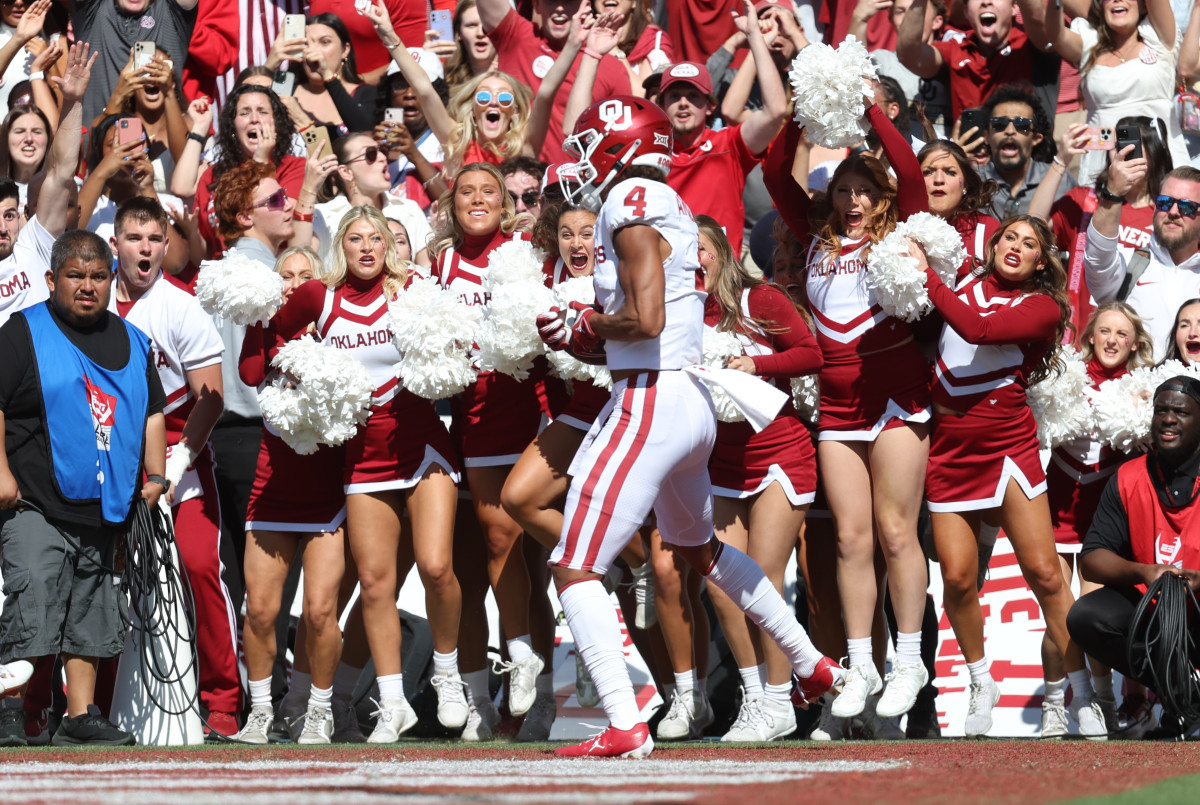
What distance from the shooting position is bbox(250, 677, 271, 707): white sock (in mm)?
6676

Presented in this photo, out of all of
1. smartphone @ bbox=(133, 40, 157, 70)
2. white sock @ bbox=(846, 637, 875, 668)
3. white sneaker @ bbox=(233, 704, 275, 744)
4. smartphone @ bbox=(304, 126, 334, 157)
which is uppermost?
Result: smartphone @ bbox=(133, 40, 157, 70)

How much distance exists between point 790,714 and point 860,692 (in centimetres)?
52

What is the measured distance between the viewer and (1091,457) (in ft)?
23.6

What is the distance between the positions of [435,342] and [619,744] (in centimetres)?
223

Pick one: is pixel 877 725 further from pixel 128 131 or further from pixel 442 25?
pixel 442 25

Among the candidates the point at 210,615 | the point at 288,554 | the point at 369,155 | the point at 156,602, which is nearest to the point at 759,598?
the point at 288,554

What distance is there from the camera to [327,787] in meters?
3.69

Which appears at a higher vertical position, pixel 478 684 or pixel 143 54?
pixel 143 54

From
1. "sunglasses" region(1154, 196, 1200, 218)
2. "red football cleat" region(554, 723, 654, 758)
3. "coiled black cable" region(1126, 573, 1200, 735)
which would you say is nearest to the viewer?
"red football cleat" region(554, 723, 654, 758)

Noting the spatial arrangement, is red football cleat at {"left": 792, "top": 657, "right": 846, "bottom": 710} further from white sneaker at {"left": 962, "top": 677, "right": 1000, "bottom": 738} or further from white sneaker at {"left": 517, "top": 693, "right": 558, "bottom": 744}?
white sneaker at {"left": 517, "top": 693, "right": 558, "bottom": 744}

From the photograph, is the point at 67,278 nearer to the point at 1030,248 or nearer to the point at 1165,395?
the point at 1030,248

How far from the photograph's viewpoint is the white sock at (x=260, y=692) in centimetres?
668

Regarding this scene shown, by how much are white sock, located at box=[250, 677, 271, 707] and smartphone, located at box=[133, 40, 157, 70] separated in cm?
389

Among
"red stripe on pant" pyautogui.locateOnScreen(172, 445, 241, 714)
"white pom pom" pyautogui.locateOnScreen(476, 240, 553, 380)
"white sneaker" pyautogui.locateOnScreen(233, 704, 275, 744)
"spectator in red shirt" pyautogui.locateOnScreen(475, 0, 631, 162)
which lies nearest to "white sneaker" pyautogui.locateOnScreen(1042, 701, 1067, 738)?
"white pom pom" pyautogui.locateOnScreen(476, 240, 553, 380)
